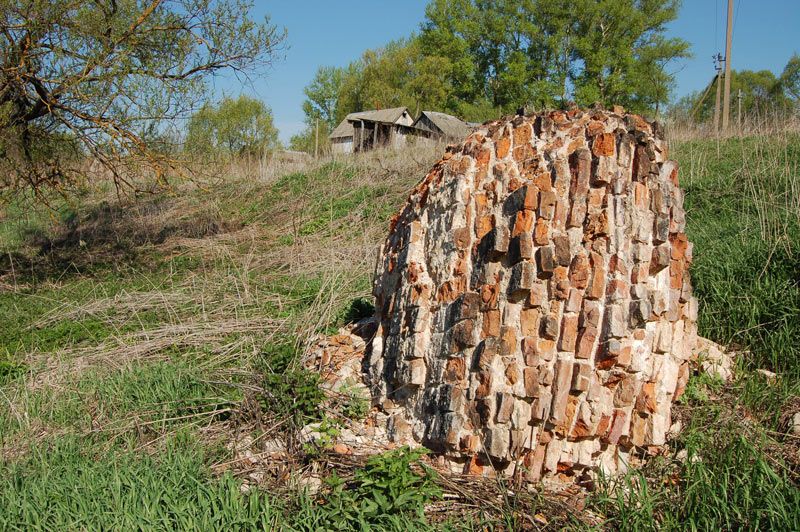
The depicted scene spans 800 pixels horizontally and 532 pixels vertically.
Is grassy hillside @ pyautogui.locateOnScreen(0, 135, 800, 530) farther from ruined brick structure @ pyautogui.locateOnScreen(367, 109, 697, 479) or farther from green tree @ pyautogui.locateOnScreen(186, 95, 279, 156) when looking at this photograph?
green tree @ pyautogui.locateOnScreen(186, 95, 279, 156)

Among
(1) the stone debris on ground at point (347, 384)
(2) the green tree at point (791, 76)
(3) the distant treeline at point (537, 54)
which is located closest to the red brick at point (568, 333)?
(1) the stone debris on ground at point (347, 384)

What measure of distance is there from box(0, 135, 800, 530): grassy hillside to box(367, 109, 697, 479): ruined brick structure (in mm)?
269

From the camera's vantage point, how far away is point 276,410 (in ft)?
11.8

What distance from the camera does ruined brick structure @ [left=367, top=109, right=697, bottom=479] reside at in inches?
119

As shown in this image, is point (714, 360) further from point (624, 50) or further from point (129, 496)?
point (624, 50)

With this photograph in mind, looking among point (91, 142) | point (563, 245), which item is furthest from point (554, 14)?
point (563, 245)

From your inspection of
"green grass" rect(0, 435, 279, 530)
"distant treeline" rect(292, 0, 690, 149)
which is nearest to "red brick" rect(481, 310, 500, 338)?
"green grass" rect(0, 435, 279, 530)

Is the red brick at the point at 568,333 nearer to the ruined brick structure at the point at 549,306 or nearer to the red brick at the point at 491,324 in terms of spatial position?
the ruined brick structure at the point at 549,306

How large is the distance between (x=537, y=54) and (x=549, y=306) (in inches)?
1789

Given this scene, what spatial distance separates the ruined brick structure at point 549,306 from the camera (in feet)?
9.93

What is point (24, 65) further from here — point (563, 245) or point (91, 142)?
point (563, 245)

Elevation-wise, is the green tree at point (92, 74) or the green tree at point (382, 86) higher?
the green tree at point (382, 86)

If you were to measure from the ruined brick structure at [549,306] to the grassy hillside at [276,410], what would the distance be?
269 mm

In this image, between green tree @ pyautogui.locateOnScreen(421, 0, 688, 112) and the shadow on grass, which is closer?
the shadow on grass
